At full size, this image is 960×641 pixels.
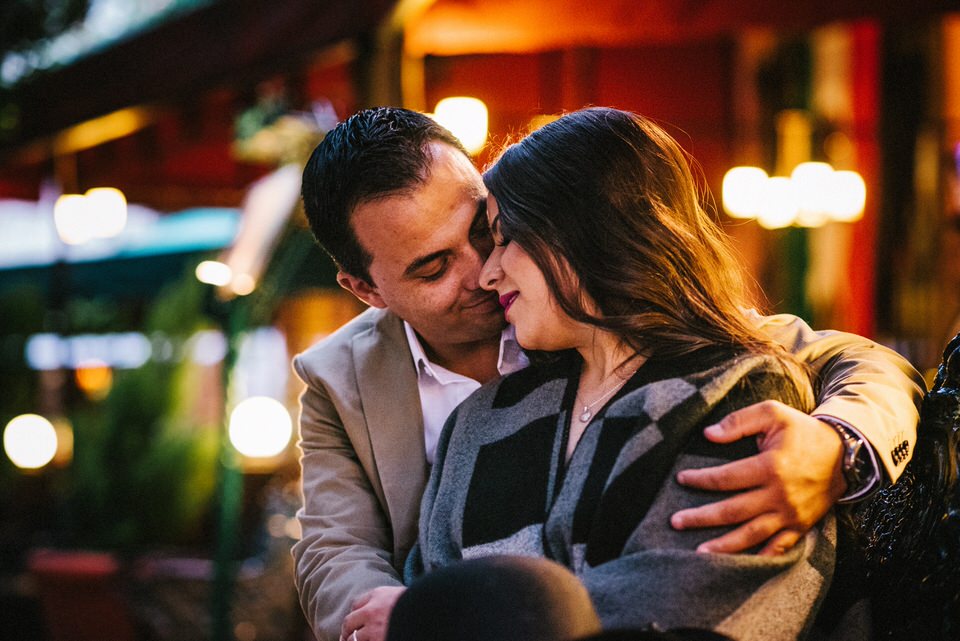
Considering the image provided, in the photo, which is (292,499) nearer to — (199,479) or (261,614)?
(261,614)

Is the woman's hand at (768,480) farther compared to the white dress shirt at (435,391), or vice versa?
the white dress shirt at (435,391)

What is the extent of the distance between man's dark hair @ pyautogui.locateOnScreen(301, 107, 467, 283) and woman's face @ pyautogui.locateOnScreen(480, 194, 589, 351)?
0.44 m

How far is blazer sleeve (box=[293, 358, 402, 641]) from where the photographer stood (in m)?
2.05

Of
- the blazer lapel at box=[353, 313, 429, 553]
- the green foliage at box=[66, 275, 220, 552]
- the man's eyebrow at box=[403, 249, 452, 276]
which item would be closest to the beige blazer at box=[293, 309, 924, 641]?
the blazer lapel at box=[353, 313, 429, 553]

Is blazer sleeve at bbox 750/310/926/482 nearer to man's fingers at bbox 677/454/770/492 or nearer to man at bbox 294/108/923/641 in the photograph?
man at bbox 294/108/923/641

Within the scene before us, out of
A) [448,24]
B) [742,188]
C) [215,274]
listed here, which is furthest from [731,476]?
[742,188]

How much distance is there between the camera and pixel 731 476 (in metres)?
1.54

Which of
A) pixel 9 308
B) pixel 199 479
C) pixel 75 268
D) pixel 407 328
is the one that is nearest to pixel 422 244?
pixel 407 328

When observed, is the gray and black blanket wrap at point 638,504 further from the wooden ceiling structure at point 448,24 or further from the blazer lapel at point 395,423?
the wooden ceiling structure at point 448,24

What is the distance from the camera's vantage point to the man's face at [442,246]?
7.35 feet

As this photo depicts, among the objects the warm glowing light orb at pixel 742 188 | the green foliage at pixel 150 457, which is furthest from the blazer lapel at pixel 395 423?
the warm glowing light orb at pixel 742 188

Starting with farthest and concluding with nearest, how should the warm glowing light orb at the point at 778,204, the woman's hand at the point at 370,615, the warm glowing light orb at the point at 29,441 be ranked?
the warm glowing light orb at the point at 778,204
the warm glowing light orb at the point at 29,441
the woman's hand at the point at 370,615

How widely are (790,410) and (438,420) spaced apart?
999 mm

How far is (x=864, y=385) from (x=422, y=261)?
1.03m
